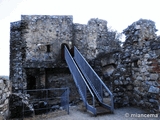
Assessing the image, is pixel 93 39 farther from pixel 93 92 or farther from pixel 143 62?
pixel 143 62

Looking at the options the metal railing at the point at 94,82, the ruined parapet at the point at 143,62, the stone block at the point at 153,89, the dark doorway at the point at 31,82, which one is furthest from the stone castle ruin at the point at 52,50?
the stone block at the point at 153,89

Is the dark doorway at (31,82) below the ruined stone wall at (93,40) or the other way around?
below

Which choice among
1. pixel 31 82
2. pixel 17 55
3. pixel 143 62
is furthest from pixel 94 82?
pixel 17 55

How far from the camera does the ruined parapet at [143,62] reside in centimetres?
442

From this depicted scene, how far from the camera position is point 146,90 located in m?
4.75

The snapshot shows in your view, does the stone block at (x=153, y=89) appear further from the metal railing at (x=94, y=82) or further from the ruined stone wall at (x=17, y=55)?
the ruined stone wall at (x=17, y=55)

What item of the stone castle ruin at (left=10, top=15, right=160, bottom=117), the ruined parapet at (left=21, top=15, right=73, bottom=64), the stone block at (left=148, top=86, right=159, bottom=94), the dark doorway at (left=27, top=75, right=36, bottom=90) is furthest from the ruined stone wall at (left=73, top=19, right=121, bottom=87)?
the stone block at (left=148, top=86, right=159, bottom=94)

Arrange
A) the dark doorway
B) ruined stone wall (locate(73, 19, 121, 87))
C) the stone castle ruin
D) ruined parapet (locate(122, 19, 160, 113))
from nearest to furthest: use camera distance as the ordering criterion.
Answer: ruined parapet (locate(122, 19, 160, 113)), the stone castle ruin, the dark doorway, ruined stone wall (locate(73, 19, 121, 87))

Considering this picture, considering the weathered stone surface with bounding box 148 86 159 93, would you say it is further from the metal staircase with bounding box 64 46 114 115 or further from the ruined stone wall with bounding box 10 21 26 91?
the ruined stone wall with bounding box 10 21 26 91

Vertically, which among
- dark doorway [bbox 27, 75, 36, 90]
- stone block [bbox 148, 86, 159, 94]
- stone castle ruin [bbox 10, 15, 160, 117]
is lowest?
dark doorway [bbox 27, 75, 36, 90]

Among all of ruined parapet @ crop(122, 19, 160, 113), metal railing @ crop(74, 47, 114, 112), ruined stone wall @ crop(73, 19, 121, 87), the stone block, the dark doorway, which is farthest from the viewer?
ruined stone wall @ crop(73, 19, 121, 87)

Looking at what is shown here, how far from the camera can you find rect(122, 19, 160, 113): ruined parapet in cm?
442

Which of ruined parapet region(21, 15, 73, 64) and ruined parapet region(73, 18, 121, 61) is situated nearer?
ruined parapet region(21, 15, 73, 64)

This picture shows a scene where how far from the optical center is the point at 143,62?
4.96 meters
